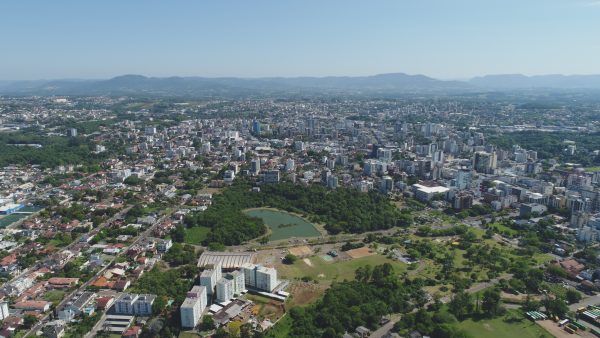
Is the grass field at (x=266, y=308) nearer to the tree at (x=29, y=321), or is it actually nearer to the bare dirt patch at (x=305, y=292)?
the bare dirt patch at (x=305, y=292)

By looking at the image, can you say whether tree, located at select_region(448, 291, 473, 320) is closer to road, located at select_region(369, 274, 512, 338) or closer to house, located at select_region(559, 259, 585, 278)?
road, located at select_region(369, 274, 512, 338)

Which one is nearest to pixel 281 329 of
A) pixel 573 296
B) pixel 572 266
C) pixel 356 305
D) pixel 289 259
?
pixel 356 305

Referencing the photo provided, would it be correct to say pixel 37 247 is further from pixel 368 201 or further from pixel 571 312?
pixel 571 312

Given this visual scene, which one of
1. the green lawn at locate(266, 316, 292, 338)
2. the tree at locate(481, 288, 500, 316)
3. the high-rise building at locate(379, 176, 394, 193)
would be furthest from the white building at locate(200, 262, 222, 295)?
the high-rise building at locate(379, 176, 394, 193)

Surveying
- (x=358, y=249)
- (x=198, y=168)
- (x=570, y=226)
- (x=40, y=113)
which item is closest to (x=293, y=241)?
(x=358, y=249)

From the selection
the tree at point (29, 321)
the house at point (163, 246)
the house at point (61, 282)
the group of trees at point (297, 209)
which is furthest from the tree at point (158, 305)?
the group of trees at point (297, 209)

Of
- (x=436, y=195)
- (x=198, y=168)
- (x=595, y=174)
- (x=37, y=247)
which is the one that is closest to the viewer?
(x=37, y=247)
